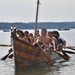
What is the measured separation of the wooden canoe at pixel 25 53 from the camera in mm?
14397

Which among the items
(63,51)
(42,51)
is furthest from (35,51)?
(63,51)

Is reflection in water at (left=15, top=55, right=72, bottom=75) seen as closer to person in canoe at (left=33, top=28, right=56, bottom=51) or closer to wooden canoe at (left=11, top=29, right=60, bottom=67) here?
wooden canoe at (left=11, top=29, right=60, bottom=67)

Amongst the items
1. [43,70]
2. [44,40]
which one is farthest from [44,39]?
[43,70]

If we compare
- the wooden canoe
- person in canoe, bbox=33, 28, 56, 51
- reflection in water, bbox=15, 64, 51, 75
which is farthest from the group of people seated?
reflection in water, bbox=15, 64, 51, 75

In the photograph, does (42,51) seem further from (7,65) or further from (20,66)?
(7,65)

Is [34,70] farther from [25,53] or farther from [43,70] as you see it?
[25,53]

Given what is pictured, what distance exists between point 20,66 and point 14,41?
1428 millimetres

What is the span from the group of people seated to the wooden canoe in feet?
1.37

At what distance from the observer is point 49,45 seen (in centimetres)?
1730

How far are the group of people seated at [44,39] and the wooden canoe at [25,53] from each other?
16.4 inches

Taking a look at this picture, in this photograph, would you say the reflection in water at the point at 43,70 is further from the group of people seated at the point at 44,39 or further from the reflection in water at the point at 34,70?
the group of people seated at the point at 44,39

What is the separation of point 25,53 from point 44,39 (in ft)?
7.45

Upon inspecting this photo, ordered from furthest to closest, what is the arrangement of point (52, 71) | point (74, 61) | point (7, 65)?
point (74, 61), point (7, 65), point (52, 71)

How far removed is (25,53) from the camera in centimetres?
1490
